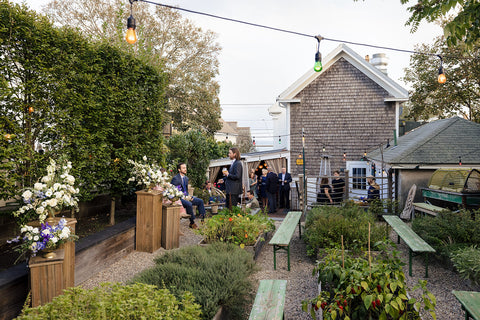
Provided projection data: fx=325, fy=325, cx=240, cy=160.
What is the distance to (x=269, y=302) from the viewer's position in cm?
351

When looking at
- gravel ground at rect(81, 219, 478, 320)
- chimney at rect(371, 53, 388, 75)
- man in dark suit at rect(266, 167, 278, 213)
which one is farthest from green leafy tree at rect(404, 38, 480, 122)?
gravel ground at rect(81, 219, 478, 320)

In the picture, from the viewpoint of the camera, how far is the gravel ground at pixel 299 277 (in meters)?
4.44

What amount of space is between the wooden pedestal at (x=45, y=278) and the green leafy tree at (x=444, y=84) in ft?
70.5

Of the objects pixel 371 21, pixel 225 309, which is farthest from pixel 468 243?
pixel 371 21

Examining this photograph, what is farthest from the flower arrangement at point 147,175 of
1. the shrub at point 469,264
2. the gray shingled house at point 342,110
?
the gray shingled house at point 342,110

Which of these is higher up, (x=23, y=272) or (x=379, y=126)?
(x=379, y=126)

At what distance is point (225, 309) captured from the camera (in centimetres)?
382

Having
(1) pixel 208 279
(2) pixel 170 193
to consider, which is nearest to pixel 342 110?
(2) pixel 170 193

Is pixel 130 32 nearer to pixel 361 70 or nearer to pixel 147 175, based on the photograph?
pixel 147 175

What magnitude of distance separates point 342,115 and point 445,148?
621 cm

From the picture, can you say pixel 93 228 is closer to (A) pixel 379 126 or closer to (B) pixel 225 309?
(B) pixel 225 309

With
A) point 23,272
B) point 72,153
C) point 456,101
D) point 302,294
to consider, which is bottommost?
point 302,294

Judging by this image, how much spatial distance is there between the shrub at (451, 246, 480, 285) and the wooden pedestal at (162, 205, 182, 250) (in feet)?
16.7

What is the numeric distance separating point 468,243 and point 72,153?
7239 millimetres
